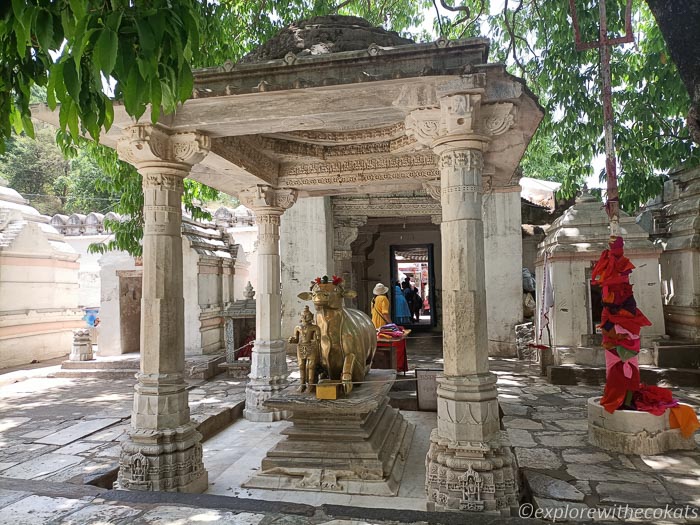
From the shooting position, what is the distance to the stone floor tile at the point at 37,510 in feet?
10.7

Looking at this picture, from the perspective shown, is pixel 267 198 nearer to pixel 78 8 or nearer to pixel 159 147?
pixel 159 147

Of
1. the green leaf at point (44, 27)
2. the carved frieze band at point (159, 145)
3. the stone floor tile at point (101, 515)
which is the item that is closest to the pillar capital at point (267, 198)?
the carved frieze band at point (159, 145)

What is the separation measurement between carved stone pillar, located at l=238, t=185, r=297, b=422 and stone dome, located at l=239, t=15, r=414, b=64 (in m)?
2.16

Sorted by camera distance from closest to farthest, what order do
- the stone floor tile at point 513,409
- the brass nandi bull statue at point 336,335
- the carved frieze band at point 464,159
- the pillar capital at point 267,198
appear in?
the carved frieze band at point 464,159 < the brass nandi bull statue at point 336,335 < the stone floor tile at point 513,409 < the pillar capital at point 267,198

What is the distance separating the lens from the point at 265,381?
6941 millimetres

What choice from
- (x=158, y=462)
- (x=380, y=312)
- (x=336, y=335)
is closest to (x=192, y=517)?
(x=158, y=462)

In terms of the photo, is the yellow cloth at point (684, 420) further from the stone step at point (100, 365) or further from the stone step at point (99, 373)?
the stone step at point (100, 365)

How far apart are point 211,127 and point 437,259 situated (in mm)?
13198

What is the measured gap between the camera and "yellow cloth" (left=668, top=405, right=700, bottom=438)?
15.0 feet

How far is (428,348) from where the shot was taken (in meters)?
13.2

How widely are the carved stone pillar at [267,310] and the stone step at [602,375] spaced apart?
4609 mm

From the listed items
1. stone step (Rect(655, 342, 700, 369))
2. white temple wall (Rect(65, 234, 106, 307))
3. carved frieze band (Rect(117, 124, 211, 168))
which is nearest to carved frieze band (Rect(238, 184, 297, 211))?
carved frieze band (Rect(117, 124, 211, 168))

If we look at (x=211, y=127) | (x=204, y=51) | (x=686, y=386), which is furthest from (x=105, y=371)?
(x=686, y=386)

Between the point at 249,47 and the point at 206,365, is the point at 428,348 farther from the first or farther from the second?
the point at 249,47
